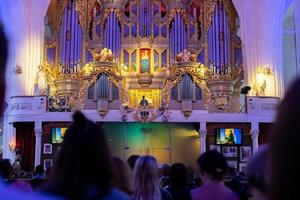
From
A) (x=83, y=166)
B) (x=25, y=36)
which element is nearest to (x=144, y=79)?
(x=25, y=36)

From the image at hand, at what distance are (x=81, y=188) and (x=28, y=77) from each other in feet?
63.7

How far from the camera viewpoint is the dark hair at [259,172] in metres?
1.64

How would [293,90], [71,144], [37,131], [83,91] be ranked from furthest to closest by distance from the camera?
[83,91] → [37,131] → [71,144] → [293,90]

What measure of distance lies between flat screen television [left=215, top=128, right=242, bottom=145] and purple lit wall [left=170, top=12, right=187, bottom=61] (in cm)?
486

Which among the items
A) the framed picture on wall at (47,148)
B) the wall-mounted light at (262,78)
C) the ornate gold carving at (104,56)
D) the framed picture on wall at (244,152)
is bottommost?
the framed picture on wall at (244,152)

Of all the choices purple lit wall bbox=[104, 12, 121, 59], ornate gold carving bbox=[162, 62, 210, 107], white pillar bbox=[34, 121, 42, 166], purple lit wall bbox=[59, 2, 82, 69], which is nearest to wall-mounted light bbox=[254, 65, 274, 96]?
ornate gold carving bbox=[162, 62, 210, 107]

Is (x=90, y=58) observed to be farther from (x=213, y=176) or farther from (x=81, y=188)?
(x=81, y=188)

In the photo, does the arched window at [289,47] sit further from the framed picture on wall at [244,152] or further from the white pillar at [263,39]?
the framed picture on wall at [244,152]

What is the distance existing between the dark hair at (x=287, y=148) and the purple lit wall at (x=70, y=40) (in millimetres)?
20427

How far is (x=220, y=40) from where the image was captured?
21.6 meters

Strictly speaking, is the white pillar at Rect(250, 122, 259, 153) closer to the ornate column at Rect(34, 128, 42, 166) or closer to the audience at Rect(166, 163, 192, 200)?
the ornate column at Rect(34, 128, 42, 166)

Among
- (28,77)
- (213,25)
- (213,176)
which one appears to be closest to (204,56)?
(213,25)

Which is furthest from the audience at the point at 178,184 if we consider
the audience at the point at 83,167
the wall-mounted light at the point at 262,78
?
the wall-mounted light at the point at 262,78

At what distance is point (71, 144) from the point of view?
62.7 inches
